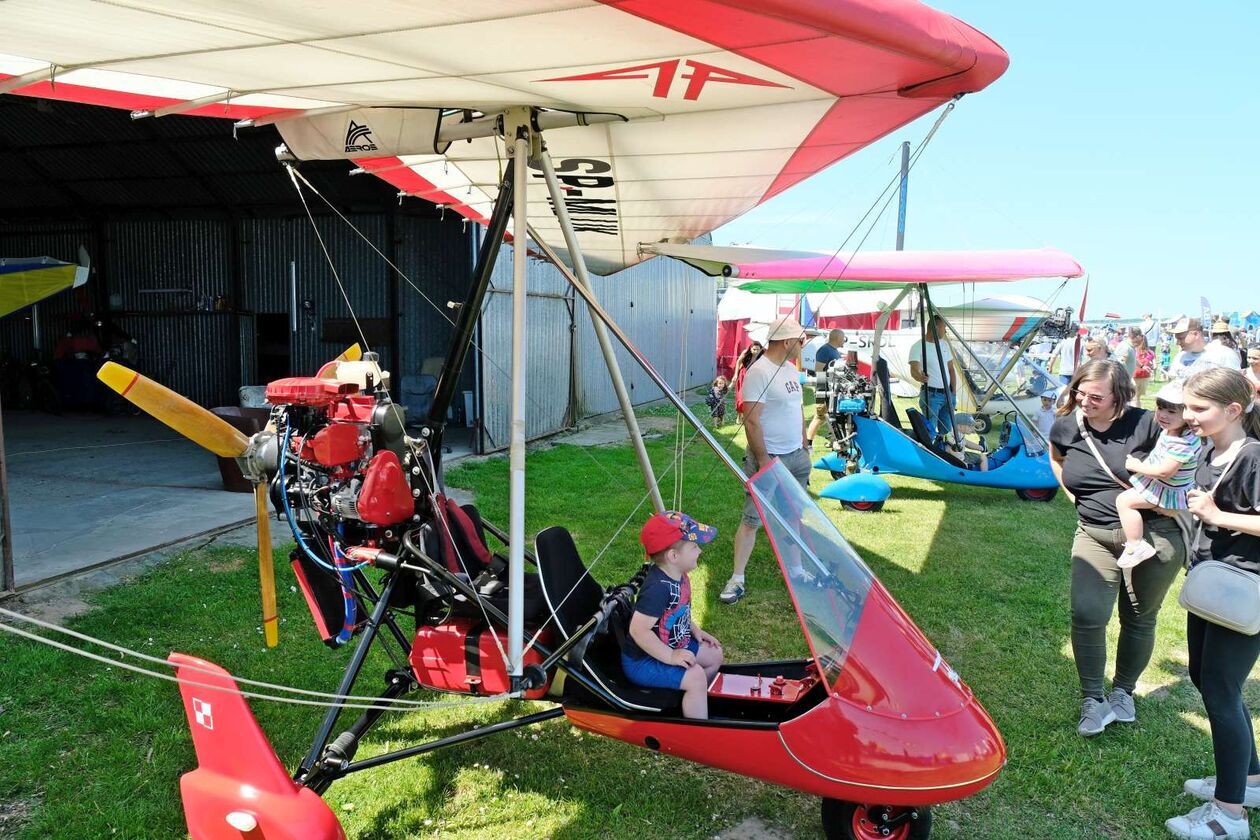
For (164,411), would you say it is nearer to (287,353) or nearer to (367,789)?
(367,789)

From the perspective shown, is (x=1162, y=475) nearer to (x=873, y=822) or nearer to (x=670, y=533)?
(x=873, y=822)

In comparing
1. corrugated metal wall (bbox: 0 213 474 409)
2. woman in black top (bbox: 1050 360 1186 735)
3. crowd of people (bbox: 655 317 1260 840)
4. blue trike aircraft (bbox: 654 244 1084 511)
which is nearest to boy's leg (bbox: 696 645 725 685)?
crowd of people (bbox: 655 317 1260 840)

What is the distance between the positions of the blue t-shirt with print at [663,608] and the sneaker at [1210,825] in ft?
6.33

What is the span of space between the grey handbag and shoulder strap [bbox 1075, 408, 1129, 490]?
1.98 feet

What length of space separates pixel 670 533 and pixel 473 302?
122cm

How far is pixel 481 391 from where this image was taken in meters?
9.30

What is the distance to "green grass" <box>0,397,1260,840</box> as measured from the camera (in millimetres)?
2830

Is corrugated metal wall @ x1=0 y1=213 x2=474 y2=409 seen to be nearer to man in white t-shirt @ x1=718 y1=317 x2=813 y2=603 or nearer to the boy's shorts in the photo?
man in white t-shirt @ x1=718 y1=317 x2=813 y2=603

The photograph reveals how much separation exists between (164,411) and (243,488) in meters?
5.03

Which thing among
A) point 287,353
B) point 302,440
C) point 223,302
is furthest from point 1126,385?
point 223,302

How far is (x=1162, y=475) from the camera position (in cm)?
300

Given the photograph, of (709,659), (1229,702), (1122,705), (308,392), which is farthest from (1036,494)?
(308,392)

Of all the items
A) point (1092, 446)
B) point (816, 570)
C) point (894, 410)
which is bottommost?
point (894, 410)

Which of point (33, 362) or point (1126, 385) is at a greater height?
point (1126, 385)
